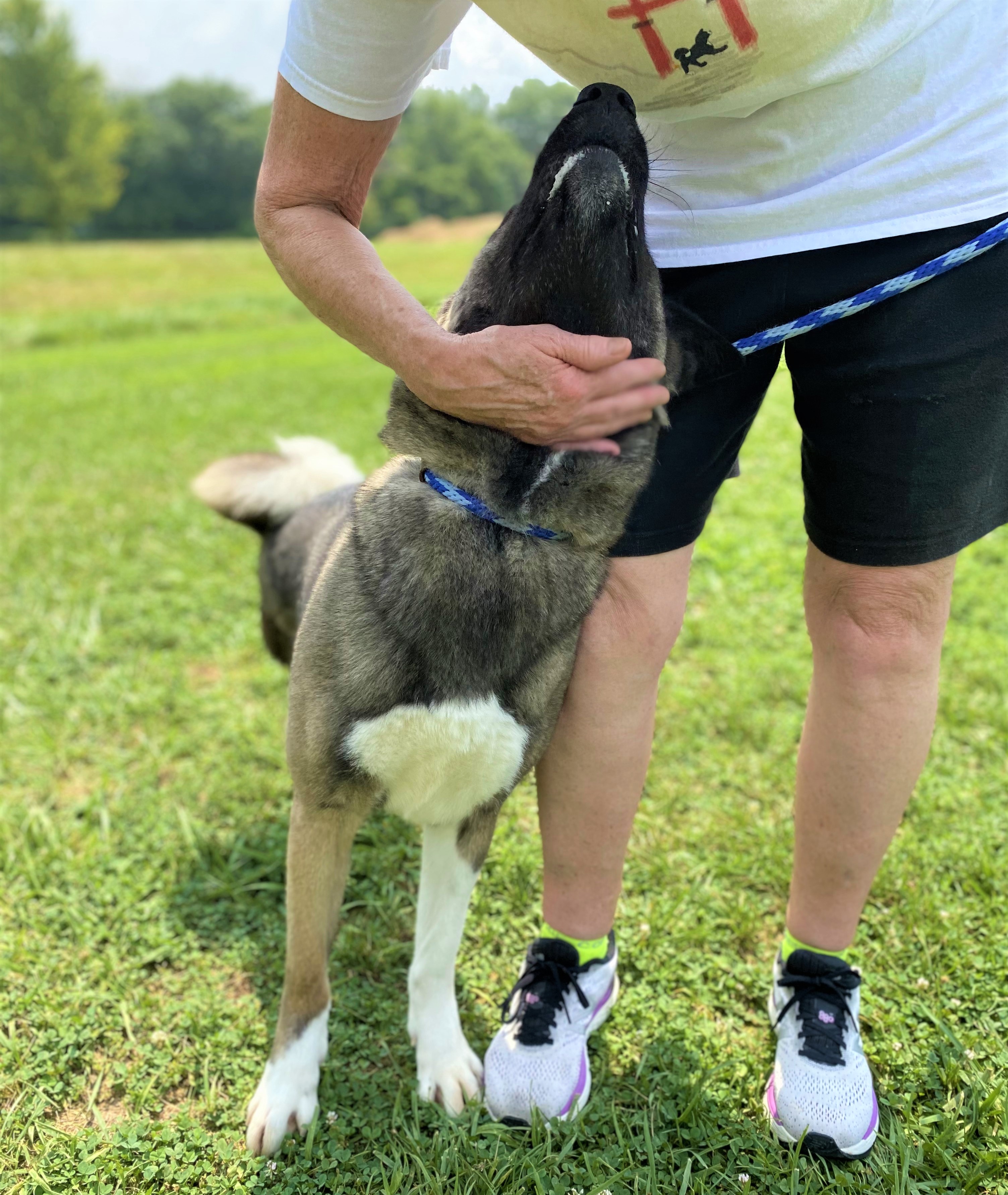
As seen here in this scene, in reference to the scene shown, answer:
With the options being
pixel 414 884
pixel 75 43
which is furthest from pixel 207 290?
pixel 75 43

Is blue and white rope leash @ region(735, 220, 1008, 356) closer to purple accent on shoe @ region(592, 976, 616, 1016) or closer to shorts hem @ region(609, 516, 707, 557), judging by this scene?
shorts hem @ region(609, 516, 707, 557)

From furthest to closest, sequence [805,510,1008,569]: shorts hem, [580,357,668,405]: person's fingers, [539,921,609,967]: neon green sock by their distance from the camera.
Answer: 1. [539,921,609,967]: neon green sock
2. [805,510,1008,569]: shorts hem
3. [580,357,668,405]: person's fingers

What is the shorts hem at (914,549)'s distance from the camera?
1527 millimetres

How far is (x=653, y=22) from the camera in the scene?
1291mm

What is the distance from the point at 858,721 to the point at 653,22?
1214 millimetres

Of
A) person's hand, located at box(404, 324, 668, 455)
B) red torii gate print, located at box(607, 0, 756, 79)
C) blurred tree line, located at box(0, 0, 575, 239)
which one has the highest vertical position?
red torii gate print, located at box(607, 0, 756, 79)

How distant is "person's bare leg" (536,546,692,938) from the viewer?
66.6 inches

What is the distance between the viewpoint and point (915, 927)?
2080mm

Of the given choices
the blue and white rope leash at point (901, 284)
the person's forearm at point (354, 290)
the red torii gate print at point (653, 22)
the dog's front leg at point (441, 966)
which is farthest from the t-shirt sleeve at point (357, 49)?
the dog's front leg at point (441, 966)

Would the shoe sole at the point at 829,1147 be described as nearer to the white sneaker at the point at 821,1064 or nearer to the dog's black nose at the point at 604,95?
the white sneaker at the point at 821,1064

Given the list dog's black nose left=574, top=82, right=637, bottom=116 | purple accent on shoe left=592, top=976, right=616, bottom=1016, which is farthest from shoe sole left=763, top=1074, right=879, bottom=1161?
dog's black nose left=574, top=82, right=637, bottom=116

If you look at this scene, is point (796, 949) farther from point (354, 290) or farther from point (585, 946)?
point (354, 290)

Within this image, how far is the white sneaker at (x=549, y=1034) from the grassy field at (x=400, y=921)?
5 cm

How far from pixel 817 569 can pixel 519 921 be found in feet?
3.70
